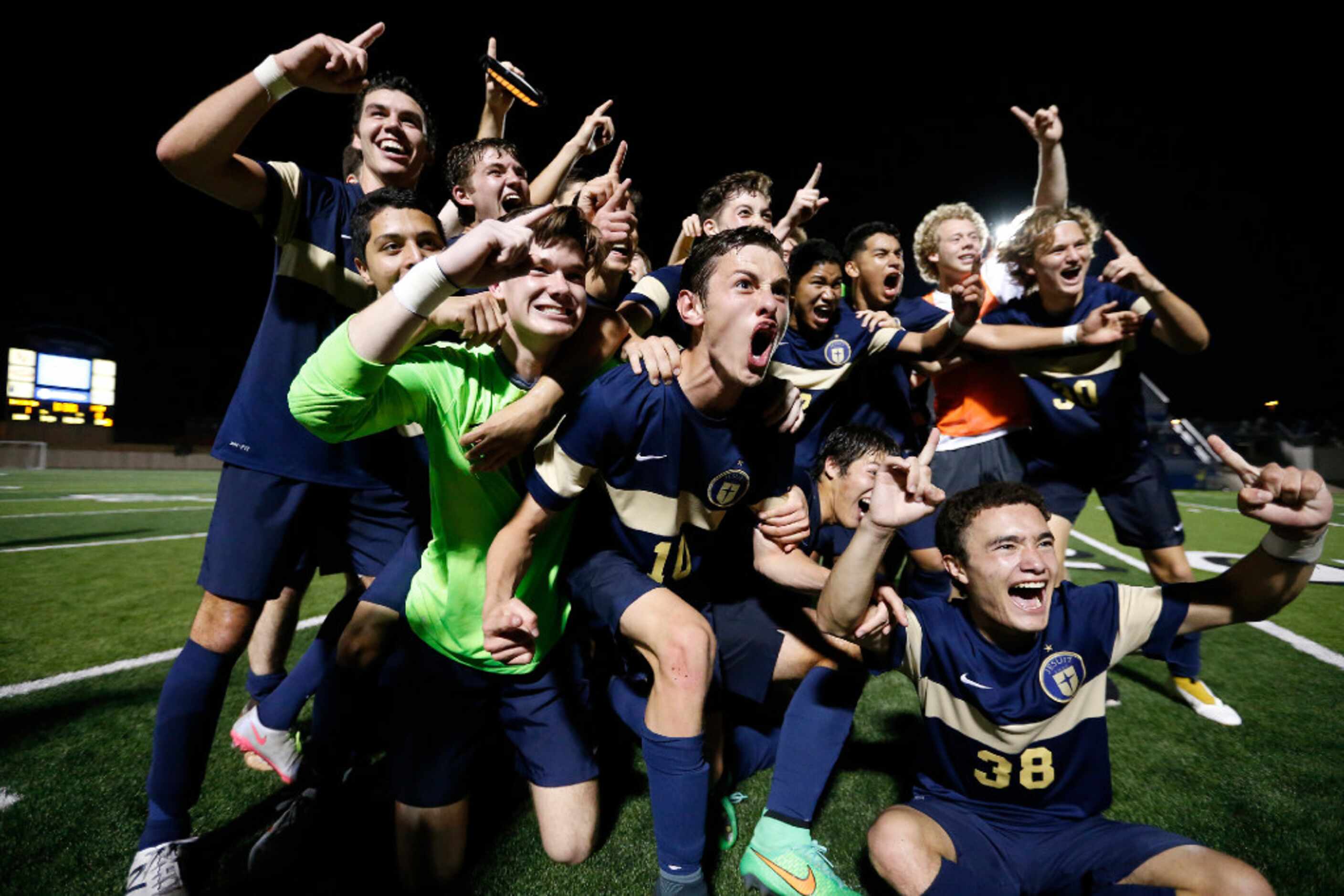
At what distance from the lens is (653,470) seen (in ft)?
6.54

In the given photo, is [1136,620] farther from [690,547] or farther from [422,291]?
[422,291]

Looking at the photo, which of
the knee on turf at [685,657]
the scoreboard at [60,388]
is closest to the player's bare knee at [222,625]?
the knee on turf at [685,657]

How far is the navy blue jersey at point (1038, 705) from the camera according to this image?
175 cm

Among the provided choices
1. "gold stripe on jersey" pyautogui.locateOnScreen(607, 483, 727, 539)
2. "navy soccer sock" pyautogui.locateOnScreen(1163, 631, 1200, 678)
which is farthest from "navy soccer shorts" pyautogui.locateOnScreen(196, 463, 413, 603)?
"navy soccer sock" pyautogui.locateOnScreen(1163, 631, 1200, 678)

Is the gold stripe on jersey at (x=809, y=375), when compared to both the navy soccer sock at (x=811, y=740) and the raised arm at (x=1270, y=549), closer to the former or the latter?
the navy soccer sock at (x=811, y=740)

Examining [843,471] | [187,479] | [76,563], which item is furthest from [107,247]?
[843,471]

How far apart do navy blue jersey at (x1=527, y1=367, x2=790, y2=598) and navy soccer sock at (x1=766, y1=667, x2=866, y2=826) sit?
1.84ft

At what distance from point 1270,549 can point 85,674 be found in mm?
4916

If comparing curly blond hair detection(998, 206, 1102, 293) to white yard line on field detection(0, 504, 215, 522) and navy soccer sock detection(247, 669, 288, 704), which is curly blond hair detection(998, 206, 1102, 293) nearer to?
navy soccer sock detection(247, 669, 288, 704)

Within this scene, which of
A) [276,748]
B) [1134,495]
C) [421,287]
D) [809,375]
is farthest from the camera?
[1134,495]

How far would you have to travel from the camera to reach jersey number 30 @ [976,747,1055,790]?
1.75 m

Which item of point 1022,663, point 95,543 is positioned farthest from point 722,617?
point 95,543

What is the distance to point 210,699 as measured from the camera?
1917 mm

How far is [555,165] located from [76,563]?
6.36 meters
